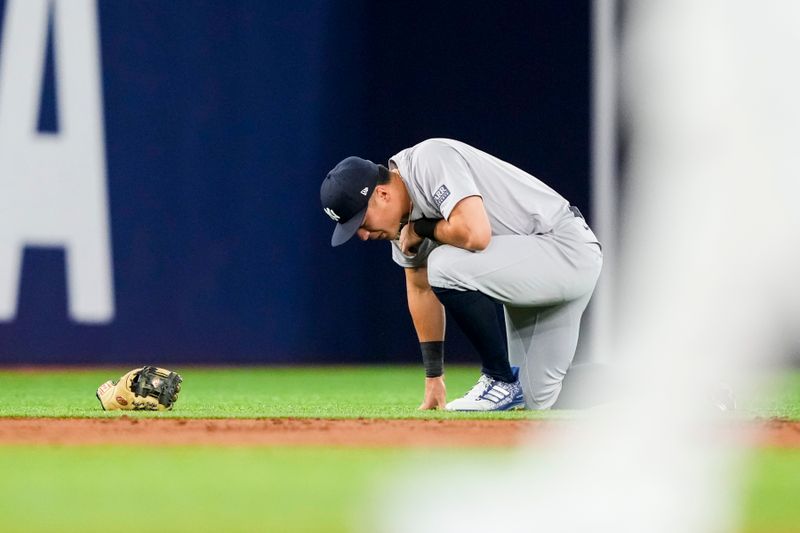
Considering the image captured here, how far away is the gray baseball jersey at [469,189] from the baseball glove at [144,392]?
90cm

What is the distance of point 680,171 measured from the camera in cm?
810

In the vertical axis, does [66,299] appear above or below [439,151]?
below

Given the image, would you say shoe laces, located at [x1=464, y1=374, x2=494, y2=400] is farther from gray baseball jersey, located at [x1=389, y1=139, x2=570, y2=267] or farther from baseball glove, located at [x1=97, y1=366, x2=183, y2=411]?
baseball glove, located at [x1=97, y1=366, x2=183, y2=411]

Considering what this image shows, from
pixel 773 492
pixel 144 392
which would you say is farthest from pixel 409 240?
pixel 773 492

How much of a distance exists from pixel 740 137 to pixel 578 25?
80.6 inches

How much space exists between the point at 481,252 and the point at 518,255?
14cm

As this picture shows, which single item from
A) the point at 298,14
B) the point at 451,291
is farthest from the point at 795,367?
the point at 451,291

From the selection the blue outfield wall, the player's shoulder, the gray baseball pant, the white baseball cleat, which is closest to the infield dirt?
the white baseball cleat

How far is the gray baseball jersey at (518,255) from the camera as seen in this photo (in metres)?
4.27

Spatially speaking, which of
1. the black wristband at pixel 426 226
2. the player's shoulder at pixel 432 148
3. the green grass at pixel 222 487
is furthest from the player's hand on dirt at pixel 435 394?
the green grass at pixel 222 487

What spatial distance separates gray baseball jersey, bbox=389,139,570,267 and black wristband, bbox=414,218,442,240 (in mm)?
25

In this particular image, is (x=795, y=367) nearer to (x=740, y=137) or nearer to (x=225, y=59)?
(x=740, y=137)

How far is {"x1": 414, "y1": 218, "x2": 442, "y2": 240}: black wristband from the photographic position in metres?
4.30

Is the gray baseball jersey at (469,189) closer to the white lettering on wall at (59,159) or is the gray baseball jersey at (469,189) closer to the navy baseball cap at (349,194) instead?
the navy baseball cap at (349,194)
